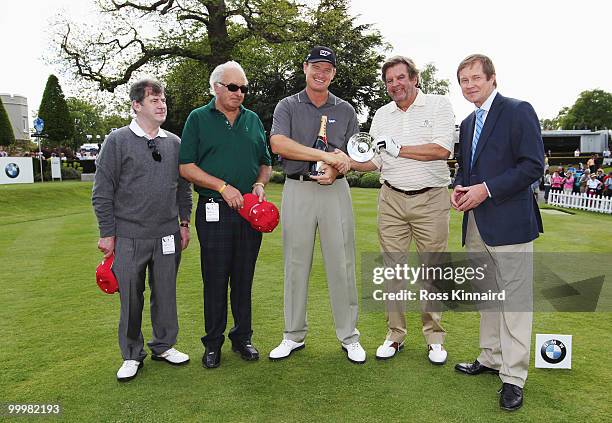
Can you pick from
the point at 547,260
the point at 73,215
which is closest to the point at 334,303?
the point at 547,260

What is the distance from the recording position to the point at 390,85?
4.24 m

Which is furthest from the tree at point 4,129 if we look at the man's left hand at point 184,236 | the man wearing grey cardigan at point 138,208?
the man wearing grey cardigan at point 138,208

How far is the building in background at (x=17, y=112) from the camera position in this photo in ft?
240

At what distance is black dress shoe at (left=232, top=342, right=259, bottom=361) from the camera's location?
14.4ft

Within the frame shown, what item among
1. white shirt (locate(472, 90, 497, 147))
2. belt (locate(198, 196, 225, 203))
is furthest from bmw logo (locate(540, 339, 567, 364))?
belt (locate(198, 196, 225, 203))

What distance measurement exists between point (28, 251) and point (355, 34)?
1469 inches

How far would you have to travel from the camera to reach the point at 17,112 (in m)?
74.1

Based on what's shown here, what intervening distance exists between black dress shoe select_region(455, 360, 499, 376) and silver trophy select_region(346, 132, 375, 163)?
1.85 metres

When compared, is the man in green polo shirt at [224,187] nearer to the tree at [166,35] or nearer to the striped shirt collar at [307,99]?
the striped shirt collar at [307,99]

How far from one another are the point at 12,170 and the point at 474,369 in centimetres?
2429

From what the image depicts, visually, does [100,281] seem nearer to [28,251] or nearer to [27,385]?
[27,385]

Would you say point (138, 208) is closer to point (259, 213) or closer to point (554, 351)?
point (259, 213)

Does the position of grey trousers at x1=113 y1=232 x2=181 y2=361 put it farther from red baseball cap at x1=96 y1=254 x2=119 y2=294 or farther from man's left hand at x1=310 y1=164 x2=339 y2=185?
man's left hand at x1=310 y1=164 x2=339 y2=185

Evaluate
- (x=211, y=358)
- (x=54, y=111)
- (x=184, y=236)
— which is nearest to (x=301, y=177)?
(x=184, y=236)
